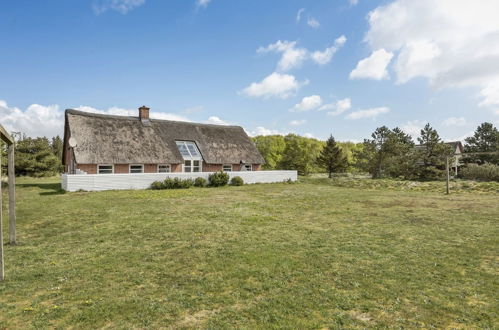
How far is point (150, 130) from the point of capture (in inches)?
1179

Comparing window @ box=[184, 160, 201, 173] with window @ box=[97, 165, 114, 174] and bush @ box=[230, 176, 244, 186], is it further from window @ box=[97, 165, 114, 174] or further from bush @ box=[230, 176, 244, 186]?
window @ box=[97, 165, 114, 174]

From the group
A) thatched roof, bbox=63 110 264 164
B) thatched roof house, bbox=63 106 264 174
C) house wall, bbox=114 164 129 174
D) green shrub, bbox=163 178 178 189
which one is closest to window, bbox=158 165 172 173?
thatched roof house, bbox=63 106 264 174

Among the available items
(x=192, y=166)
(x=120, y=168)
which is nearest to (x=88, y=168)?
(x=120, y=168)

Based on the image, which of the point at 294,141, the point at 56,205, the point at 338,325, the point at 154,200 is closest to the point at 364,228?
the point at 338,325

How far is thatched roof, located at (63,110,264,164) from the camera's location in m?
25.4

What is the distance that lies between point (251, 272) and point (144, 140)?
2543 centimetres

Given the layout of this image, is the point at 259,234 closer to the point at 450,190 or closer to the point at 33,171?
the point at 450,190

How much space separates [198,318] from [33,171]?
42.0 m

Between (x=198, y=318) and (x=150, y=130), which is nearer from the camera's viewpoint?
(x=198, y=318)

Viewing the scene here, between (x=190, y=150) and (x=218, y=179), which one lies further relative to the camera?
(x=190, y=150)

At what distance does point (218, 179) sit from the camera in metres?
25.3

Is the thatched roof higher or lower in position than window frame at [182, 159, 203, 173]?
higher

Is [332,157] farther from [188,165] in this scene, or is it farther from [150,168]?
[150,168]

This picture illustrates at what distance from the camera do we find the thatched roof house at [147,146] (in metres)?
25.3
